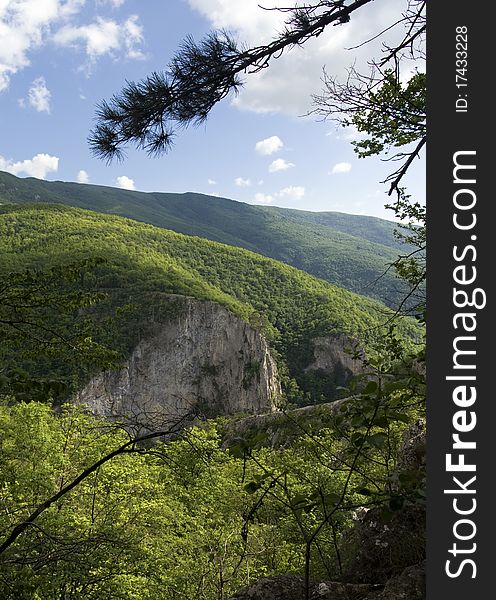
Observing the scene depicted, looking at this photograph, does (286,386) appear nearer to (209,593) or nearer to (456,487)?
(209,593)

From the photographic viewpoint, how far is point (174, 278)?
80938 millimetres

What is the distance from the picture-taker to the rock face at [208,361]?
69.2 m

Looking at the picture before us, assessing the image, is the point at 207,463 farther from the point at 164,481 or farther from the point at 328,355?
the point at 328,355

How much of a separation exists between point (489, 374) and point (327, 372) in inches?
3375

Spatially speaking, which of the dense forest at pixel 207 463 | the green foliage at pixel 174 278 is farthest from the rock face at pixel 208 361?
the dense forest at pixel 207 463

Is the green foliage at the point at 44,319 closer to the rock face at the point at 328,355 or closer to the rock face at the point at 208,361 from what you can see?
the rock face at the point at 208,361

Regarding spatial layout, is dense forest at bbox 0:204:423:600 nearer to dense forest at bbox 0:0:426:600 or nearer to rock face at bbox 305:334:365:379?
dense forest at bbox 0:0:426:600

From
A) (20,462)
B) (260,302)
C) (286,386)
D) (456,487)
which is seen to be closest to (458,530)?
(456,487)

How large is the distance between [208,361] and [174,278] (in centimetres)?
1699

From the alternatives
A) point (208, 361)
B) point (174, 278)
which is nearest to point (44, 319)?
point (208, 361)

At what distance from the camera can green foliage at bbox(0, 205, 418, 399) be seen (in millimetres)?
70500

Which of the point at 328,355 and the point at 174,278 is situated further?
the point at 328,355

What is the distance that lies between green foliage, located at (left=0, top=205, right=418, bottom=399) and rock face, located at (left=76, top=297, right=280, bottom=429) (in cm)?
236

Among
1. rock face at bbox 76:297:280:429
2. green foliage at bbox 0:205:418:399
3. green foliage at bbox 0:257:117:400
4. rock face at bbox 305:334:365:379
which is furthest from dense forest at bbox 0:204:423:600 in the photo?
rock face at bbox 305:334:365:379
